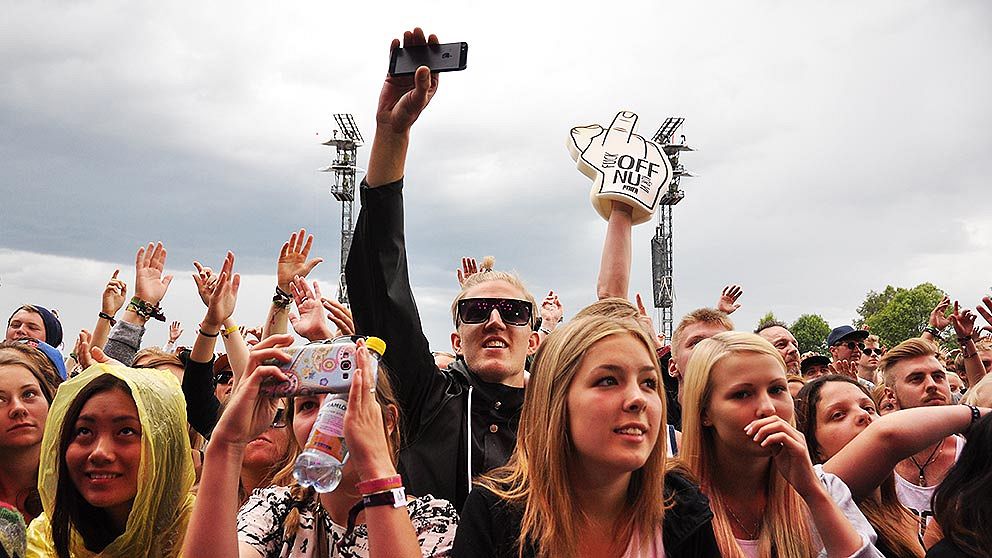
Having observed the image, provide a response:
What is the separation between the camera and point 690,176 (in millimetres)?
44375

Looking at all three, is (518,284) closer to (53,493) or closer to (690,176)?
(53,493)

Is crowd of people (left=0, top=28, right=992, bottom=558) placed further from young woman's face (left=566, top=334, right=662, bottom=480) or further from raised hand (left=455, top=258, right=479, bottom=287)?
raised hand (left=455, top=258, right=479, bottom=287)

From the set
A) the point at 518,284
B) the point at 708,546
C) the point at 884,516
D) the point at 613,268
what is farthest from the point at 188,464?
the point at 884,516

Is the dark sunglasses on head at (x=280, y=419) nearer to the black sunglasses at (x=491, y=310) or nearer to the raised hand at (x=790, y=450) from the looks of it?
the black sunglasses at (x=491, y=310)

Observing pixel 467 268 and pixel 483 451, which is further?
pixel 467 268

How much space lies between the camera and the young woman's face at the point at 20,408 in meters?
3.03

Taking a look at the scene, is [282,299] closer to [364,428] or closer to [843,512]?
[364,428]

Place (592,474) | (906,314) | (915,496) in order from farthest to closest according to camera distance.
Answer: (906,314)
(915,496)
(592,474)

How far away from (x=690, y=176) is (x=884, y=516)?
4319 centimetres

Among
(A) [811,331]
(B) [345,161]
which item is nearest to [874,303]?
(A) [811,331]

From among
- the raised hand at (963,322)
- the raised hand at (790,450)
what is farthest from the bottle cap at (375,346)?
the raised hand at (963,322)

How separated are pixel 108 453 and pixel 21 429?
889mm

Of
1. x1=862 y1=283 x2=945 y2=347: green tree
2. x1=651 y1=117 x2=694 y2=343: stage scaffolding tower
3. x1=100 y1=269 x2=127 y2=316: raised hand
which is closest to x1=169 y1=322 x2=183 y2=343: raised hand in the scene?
x1=100 y1=269 x2=127 y2=316: raised hand

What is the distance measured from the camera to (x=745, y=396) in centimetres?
277
